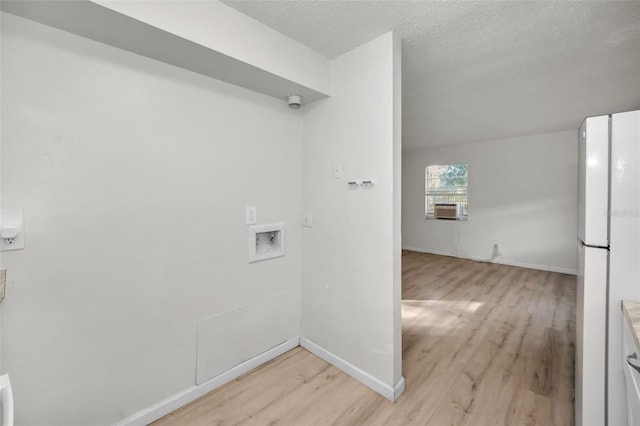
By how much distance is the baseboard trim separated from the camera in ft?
5.34

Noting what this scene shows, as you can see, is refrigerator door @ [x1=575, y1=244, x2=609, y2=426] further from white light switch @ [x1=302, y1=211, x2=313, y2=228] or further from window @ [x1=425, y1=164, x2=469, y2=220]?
window @ [x1=425, y1=164, x2=469, y2=220]

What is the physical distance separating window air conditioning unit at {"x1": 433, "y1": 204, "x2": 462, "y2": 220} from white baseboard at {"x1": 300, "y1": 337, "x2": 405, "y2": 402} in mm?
4948

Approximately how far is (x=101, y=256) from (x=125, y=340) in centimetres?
50

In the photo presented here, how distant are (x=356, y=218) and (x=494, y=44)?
5.42 ft

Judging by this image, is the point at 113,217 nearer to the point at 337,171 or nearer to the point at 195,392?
the point at 195,392

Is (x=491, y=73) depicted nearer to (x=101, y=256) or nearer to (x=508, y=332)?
(x=508, y=332)

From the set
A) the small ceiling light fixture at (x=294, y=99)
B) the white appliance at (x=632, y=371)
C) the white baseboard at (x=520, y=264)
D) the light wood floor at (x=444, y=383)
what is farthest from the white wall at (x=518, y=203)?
→ the small ceiling light fixture at (x=294, y=99)

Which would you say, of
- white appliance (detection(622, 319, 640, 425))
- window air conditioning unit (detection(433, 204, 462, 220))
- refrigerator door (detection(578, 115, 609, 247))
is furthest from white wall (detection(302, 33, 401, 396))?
window air conditioning unit (detection(433, 204, 462, 220))

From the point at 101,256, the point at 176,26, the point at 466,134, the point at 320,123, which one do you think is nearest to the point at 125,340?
the point at 101,256

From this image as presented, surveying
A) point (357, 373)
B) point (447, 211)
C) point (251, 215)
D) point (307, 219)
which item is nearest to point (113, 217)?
point (251, 215)

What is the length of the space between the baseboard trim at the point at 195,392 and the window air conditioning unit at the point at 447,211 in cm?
508

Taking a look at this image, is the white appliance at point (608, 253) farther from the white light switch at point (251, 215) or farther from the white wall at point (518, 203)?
the white wall at point (518, 203)

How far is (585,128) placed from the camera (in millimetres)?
1288

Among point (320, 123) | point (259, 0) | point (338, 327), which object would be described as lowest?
point (338, 327)
